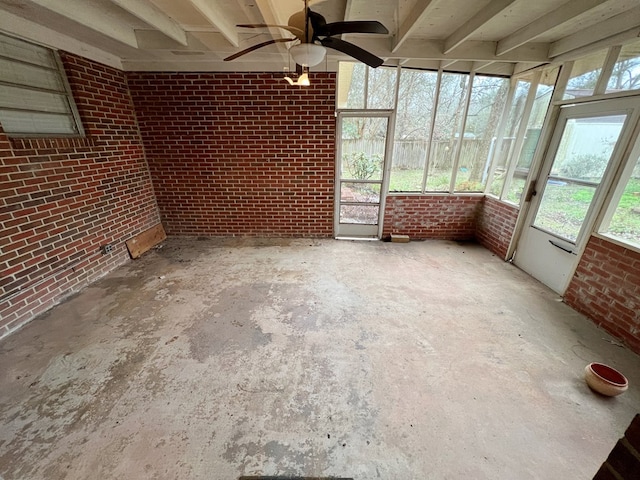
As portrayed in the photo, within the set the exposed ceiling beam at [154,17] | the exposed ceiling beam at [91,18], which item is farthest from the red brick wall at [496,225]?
the exposed ceiling beam at [91,18]

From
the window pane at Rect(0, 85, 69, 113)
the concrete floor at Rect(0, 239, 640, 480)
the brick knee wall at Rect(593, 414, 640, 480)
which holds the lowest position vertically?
the concrete floor at Rect(0, 239, 640, 480)

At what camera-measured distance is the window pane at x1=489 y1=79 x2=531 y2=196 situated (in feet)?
11.6

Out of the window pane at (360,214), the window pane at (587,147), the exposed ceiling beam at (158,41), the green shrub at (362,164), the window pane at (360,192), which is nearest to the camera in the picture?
the window pane at (587,147)

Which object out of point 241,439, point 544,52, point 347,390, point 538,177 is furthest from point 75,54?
point 538,177

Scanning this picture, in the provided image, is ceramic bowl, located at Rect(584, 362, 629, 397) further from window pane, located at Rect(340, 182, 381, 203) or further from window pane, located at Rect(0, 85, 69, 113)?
window pane, located at Rect(0, 85, 69, 113)

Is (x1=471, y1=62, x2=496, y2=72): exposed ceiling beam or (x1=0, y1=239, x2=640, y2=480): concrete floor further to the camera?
(x1=471, y1=62, x2=496, y2=72): exposed ceiling beam

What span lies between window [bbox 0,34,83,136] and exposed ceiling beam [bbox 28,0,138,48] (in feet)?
2.19

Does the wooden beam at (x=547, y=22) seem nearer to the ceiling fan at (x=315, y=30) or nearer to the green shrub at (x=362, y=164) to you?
the ceiling fan at (x=315, y=30)

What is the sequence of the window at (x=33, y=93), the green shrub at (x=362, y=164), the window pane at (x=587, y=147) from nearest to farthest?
the window at (x=33, y=93), the window pane at (x=587, y=147), the green shrub at (x=362, y=164)

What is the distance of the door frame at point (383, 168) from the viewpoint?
12.6 ft

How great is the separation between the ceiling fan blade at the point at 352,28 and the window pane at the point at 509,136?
9.62 feet

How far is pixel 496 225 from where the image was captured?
391 cm

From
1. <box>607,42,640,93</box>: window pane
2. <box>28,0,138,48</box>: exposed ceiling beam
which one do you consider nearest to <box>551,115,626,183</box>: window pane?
<box>607,42,640,93</box>: window pane

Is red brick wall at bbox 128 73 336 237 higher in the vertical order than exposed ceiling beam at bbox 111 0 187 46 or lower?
lower
